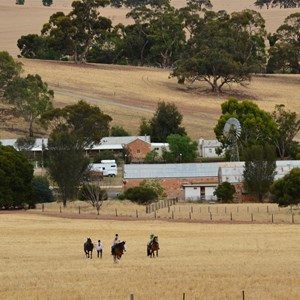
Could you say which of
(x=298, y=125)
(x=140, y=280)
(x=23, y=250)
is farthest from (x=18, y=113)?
(x=140, y=280)

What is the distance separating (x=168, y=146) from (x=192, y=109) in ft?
77.6

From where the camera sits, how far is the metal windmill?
300 ft

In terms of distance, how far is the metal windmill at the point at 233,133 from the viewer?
91.5 metres

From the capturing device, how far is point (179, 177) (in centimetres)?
8344

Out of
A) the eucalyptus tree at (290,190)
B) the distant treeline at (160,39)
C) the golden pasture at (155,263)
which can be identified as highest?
the distant treeline at (160,39)

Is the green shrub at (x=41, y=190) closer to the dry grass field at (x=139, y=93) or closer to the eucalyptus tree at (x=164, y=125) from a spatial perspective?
the dry grass field at (x=139, y=93)

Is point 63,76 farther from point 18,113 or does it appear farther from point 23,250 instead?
point 23,250

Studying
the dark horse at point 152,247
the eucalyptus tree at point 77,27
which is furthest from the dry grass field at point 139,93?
the dark horse at point 152,247

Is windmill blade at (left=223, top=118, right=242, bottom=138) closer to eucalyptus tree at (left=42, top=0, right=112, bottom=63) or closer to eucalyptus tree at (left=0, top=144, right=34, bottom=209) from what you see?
eucalyptus tree at (left=0, top=144, right=34, bottom=209)

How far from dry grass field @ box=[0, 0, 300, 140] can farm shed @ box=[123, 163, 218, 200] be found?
84.9 ft

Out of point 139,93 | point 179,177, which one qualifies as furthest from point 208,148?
point 139,93

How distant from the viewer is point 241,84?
13500 cm

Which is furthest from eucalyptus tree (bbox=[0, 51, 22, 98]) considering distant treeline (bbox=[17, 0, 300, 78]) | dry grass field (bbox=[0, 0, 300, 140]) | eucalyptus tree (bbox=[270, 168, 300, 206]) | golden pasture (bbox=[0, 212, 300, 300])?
golden pasture (bbox=[0, 212, 300, 300])

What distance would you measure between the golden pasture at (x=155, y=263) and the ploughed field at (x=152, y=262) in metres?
0.03
